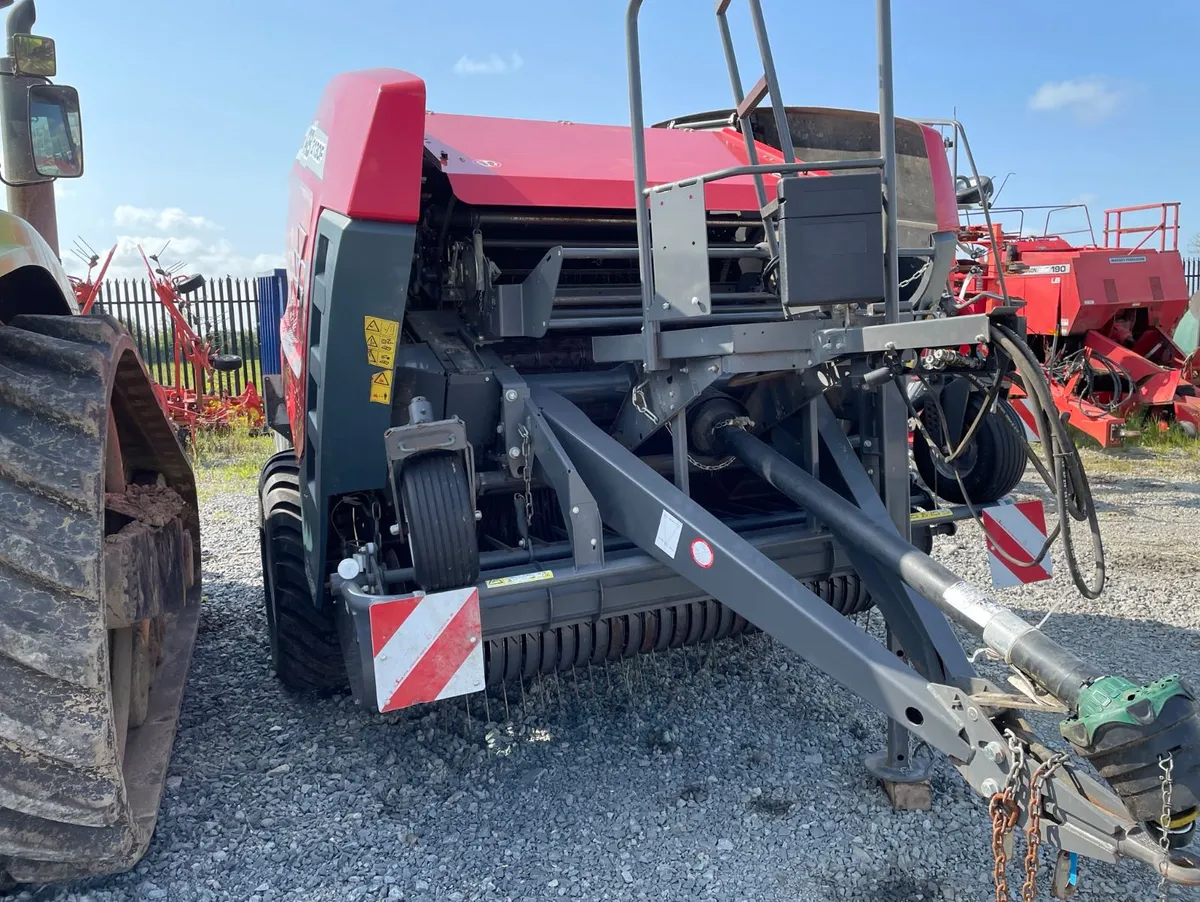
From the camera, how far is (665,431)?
3.50m

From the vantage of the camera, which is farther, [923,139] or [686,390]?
[923,139]

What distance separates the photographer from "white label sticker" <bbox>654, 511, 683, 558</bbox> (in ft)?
8.34

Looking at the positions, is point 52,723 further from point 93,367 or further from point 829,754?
point 829,754

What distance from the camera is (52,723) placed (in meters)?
1.79

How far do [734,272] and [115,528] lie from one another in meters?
2.29

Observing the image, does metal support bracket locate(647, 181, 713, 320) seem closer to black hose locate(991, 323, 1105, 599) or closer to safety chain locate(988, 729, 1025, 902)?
black hose locate(991, 323, 1105, 599)

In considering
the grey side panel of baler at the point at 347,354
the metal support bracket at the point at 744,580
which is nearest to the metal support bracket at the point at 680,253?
the metal support bracket at the point at 744,580

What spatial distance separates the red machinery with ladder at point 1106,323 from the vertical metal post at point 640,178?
678 cm

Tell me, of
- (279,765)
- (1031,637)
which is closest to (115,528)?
(279,765)

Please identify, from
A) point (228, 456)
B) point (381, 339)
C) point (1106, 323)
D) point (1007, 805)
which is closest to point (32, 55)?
point (381, 339)

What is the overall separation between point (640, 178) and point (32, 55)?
5.15ft

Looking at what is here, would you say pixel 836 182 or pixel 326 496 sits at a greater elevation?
pixel 836 182

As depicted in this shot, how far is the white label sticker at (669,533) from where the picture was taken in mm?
2543

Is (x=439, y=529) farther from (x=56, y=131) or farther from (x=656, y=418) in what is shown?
(x=56, y=131)
